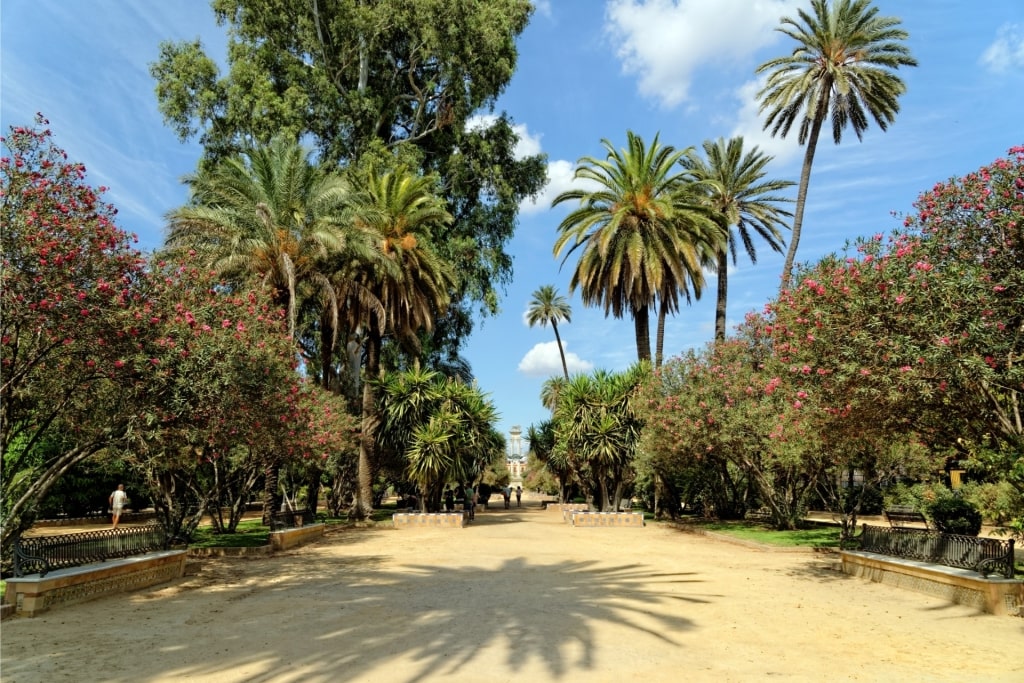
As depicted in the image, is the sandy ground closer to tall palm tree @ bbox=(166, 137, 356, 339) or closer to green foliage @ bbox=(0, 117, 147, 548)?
green foliage @ bbox=(0, 117, 147, 548)

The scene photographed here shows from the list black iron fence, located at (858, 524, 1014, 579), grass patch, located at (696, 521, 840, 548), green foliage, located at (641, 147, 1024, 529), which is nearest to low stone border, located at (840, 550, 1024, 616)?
black iron fence, located at (858, 524, 1014, 579)

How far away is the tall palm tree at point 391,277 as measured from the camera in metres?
26.0

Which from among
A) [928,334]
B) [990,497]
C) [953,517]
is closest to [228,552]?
[928,334]

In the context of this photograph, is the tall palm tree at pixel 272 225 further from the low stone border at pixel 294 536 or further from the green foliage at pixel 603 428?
the green foliage at pixel 603 428

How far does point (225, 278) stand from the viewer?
2180 centimetres

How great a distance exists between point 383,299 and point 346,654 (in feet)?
66.1

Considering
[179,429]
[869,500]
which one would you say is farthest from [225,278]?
[869,500]

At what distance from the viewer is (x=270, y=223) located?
21.4 meters

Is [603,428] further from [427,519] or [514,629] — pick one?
[514,629]

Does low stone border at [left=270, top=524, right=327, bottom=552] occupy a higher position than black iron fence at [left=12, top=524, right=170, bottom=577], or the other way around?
black iron fence at [left=12, top=524, right=170, bottom=577]

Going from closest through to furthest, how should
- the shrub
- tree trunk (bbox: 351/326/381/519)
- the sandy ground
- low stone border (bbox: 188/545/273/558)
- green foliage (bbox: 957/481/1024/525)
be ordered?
the sandy ground, green foliage (bbox: 957/481/1024/525), the shrub, low stone border (bbox: 188/545/273/558), tree trunk (bbox: 351/326/381/519)

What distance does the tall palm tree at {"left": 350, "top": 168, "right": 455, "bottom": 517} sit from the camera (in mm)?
26031

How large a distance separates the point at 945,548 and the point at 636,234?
19.3 m

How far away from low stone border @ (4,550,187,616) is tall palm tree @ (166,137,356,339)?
31.8ft
